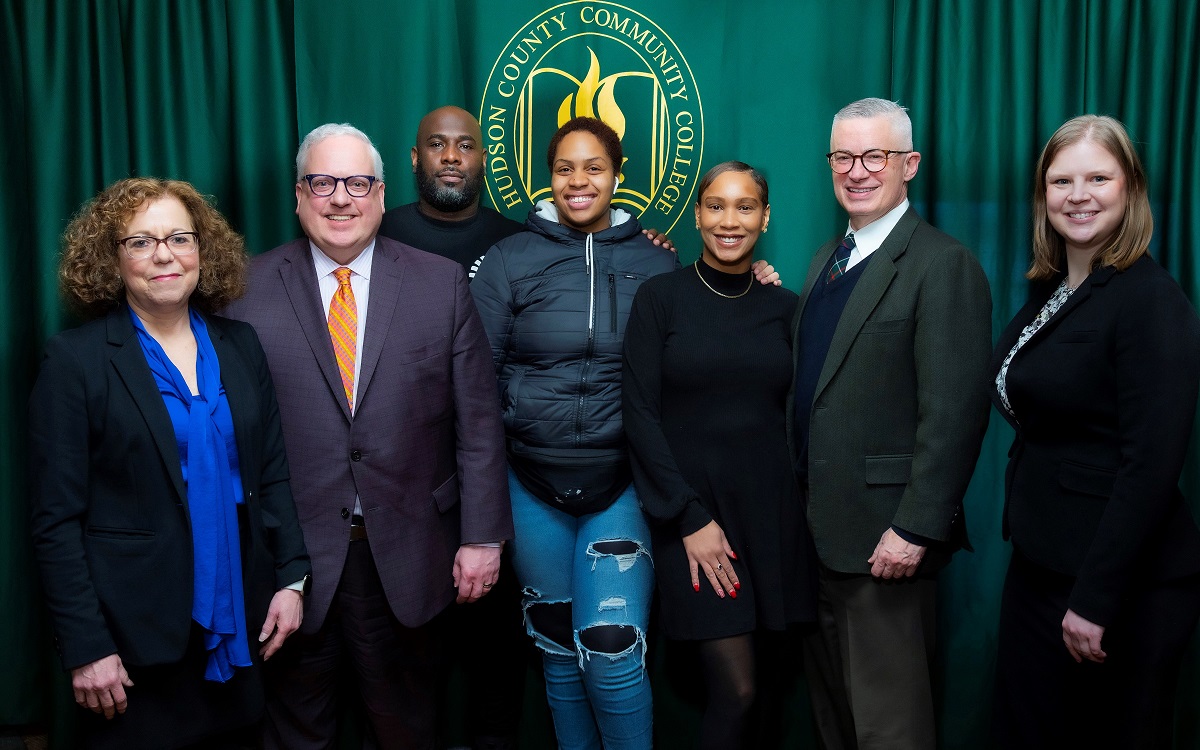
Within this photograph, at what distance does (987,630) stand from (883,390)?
4.17 ft

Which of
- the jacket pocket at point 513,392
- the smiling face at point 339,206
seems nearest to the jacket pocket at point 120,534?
the smiling face at point 339,206

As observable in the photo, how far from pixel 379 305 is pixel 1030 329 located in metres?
1.43

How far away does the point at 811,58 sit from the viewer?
2799mm

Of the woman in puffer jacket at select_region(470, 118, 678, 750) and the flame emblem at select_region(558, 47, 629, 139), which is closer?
the woman in puffer jacket at select_region(470, 118, 678, 750)

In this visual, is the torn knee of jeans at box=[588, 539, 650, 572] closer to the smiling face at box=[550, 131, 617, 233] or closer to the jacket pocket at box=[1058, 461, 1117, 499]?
the smiling face at box=[550, 131, 617, 233]

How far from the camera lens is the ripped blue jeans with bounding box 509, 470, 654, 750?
7.07ft

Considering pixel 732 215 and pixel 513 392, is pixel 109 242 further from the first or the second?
pixel 732 215

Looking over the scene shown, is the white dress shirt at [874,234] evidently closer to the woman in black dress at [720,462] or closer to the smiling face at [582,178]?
the woman in black dress at [720,462]

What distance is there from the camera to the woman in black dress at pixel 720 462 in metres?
2.07

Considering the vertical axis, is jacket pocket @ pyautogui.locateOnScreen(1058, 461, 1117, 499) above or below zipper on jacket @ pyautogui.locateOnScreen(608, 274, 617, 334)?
below

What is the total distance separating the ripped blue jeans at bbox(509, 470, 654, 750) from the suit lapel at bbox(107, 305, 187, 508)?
0.84 m

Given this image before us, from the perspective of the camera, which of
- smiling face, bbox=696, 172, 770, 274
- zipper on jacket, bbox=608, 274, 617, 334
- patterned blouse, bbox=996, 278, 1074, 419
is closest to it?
patterned blouse, bbox=996, 278, 1074, 419

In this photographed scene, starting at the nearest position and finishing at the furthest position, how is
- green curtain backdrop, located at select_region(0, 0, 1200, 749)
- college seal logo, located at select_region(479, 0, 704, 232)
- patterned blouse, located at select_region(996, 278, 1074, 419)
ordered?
patterned blouse, located at select_region(996, 278, 1074, 419) → green curtain backdrop, located at select_region(0, 0, 1200, 749) → college seal logo, located at select_region(479, 0, 704, 232)

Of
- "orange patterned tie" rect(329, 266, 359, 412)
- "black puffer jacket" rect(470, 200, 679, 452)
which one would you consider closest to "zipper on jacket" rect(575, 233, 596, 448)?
"black puffer jacket" rect(470, 200, 679, 452)
